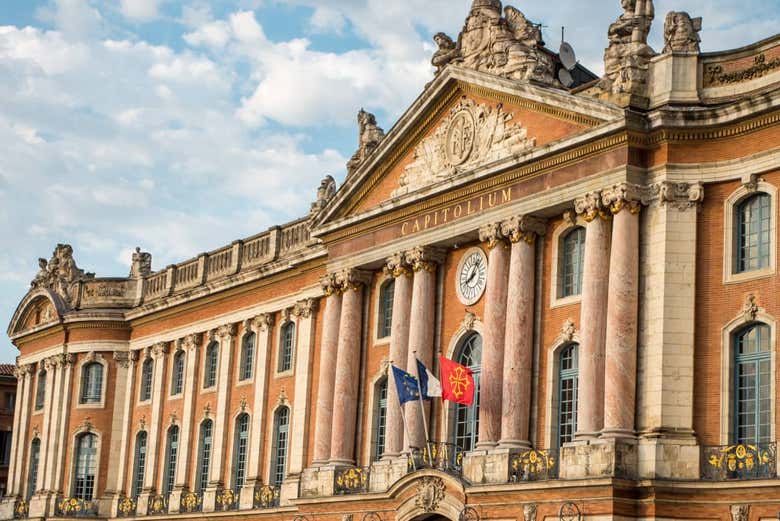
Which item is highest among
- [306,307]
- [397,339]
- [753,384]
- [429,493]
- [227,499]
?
[306,307]

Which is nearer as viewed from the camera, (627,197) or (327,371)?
(627,197)

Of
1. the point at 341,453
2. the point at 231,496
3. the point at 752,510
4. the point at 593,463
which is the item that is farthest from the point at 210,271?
the point at 752,510

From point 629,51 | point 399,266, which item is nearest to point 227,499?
point 399,266

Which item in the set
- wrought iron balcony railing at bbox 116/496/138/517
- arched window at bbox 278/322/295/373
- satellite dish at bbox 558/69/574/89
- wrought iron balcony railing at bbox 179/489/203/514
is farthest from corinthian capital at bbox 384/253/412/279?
wrought iron balcony railing at bbox 116/496/138/517

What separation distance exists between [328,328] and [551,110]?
10.7 metres

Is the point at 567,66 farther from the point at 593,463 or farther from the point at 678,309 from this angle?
the point at 593,463

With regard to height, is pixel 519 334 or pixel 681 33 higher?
pixel 681 33

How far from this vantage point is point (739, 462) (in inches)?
1100

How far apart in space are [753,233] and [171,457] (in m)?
27.4

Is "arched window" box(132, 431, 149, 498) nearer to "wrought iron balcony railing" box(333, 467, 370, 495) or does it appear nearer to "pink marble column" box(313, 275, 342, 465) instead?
"pink marble column" box(313, 275, 342, 465)

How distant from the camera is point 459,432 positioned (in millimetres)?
35531

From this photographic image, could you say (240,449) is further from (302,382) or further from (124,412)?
(124,412)

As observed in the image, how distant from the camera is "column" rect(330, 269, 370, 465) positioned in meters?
38.5

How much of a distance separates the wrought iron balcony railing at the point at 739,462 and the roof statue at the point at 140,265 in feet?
105
